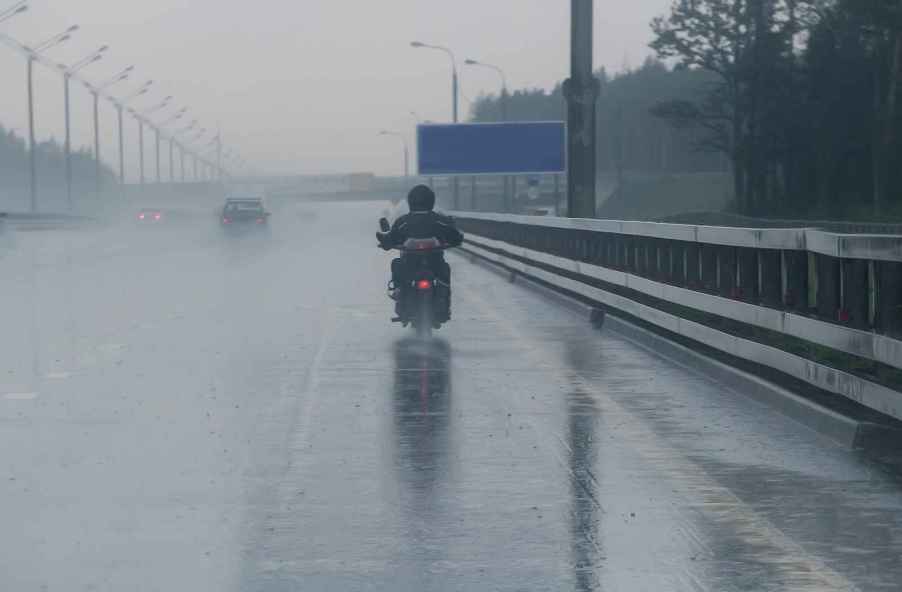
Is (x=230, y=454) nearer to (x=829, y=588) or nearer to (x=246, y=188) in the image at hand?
(x=829, y=588)

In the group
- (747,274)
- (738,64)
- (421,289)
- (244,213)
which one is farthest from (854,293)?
(738,64)

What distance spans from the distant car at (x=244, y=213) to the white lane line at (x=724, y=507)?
69.0 metres

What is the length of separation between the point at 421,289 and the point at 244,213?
63689mm

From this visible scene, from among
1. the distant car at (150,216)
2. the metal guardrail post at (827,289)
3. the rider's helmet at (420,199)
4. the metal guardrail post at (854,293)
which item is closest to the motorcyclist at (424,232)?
the rider's helmet at (420,199)

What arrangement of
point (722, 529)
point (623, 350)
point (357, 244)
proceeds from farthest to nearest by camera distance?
1. point (357, 244)
2. point (623, 350)
3. point (722, 529)

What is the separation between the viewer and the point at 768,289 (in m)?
13.4

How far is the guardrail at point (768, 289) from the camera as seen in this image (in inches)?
411

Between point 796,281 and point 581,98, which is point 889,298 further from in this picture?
point 581,98

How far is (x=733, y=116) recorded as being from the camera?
9406 cm

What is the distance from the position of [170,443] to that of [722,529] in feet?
13.0

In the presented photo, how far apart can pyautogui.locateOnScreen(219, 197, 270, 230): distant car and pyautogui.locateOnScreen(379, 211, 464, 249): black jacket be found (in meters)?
62.7

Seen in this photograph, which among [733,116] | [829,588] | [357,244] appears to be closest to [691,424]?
[829,588]

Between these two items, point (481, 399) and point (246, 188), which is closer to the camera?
point (481, 399)

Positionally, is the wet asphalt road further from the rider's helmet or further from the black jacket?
the rider's helmet
